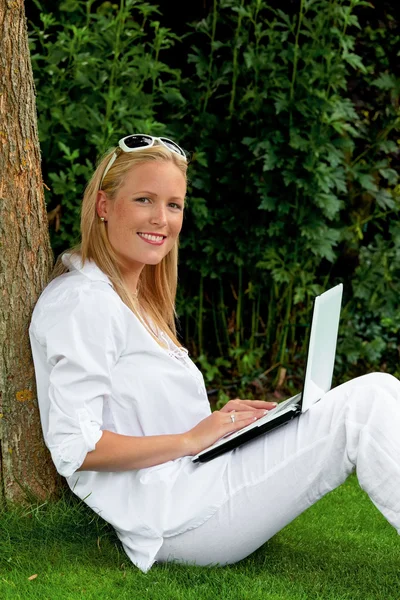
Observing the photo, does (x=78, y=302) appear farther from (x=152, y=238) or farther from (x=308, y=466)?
(x=308, y=466)

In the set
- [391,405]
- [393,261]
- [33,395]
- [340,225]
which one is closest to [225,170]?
[340,225]

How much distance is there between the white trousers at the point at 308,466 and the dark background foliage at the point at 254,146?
6.96 ft

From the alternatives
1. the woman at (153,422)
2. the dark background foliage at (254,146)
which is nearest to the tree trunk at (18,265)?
the woman at (153,422)

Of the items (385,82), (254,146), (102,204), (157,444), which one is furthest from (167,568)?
(385,82)

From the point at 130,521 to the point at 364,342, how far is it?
3.16 m

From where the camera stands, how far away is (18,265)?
115 inches

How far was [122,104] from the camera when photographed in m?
4.47

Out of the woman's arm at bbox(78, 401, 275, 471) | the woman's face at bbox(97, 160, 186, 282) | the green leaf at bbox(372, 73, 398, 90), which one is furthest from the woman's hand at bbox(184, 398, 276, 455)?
the green leaf at bbox(372, 73, 398, 90)

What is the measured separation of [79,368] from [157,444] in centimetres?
31

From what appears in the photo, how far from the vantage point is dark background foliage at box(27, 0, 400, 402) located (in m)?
4.55

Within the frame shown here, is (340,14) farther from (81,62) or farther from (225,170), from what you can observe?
(81,62)

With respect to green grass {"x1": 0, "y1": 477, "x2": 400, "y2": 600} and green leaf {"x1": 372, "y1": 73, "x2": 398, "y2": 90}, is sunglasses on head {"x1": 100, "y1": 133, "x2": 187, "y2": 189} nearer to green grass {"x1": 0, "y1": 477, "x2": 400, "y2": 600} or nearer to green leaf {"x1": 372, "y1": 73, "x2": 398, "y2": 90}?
green grass {"x1": 0, "y1": 477, "x2": 400, "y2": 600}

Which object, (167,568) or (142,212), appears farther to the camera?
(142,212)

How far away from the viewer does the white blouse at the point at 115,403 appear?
8.28 feet
